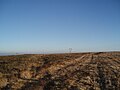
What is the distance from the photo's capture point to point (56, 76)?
27.8 metres

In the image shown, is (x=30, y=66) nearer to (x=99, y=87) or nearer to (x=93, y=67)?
(x=93, y=67)

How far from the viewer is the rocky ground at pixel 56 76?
78.9ft

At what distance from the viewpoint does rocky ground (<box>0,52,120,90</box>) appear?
2406 cm

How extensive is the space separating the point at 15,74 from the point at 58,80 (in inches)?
290

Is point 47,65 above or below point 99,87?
above

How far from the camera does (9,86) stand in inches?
981

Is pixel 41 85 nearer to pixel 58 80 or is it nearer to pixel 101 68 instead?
pixel 58 80

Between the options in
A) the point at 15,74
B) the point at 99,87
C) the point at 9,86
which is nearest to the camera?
the point at 99,87

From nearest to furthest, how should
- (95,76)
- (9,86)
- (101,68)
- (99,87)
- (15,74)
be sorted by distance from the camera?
(99,87)
(9,86)
(95,76)
(15,74)
(101,68)

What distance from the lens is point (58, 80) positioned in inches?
1024

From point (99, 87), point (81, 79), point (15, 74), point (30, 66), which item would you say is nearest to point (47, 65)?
point (30, 66)

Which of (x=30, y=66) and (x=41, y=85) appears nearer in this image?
(x=41, y=85)

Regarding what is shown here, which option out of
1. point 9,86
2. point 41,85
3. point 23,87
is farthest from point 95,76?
point 9,86

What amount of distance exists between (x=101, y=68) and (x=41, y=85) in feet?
39.3
